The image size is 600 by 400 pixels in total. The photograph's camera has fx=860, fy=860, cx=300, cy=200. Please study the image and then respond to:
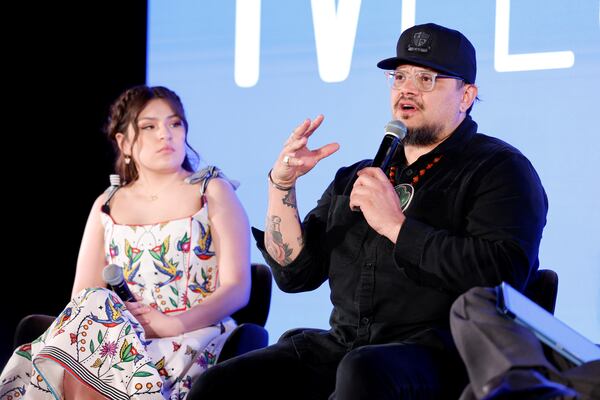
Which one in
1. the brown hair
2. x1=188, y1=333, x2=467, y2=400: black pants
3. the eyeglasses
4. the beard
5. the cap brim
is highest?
the cap brim

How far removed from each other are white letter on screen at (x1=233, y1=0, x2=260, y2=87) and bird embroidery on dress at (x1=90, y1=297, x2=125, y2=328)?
149 centimetres

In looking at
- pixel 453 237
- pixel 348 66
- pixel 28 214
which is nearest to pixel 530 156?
pixel 348 66

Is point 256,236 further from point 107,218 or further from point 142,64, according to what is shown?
point 142,64

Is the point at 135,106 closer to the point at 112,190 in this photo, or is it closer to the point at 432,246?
the point at 112,190

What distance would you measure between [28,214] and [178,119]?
1464mm

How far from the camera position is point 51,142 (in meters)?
4.39

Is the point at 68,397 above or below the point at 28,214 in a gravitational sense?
below

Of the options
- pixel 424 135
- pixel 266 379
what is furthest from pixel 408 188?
pixel 266 379

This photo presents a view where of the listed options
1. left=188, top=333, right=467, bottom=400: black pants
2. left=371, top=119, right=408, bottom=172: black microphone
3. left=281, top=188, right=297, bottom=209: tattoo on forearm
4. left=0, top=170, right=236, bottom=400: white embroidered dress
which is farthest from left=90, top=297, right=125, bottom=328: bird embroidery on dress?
left=371, top=119, right=408, bottom=172: black microphone

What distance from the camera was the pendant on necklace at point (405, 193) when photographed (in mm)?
2525

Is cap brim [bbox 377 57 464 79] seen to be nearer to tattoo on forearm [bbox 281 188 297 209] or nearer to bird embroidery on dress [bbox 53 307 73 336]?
tattoo on forearm [bbox 281 188 297 209]

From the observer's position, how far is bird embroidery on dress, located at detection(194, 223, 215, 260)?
321 cm

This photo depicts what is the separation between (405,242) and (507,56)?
1.32 meters

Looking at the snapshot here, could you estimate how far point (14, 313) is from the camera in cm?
442
